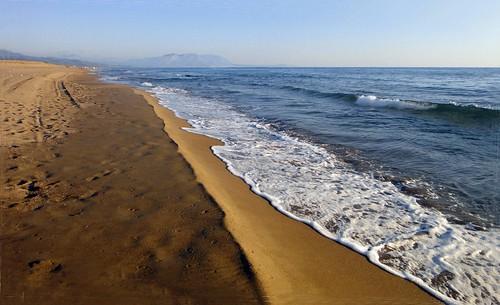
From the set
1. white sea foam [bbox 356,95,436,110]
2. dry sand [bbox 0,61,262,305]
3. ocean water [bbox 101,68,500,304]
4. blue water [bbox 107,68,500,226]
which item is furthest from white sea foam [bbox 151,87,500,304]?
white sea foam [bbox 356,95,436,110]

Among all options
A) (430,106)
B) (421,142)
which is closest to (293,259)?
(421,142)

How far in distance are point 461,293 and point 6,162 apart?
7174 mm

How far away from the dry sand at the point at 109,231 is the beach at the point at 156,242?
0.01m

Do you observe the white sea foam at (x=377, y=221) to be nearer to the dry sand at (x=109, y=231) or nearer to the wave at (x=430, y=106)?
the dry sand at (x=109, y=231)

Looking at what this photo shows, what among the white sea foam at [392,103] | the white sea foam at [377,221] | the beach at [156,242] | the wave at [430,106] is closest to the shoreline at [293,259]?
the beach at [156,242]

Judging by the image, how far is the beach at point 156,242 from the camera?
3236 mm

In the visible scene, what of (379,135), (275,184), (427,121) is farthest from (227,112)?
(275,184)

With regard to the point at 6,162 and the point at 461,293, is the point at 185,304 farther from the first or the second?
the point at 6,162

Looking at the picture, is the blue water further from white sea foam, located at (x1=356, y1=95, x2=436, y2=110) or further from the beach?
the beach

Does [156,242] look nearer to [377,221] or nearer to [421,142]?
[377,221]

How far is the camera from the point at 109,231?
4.26m

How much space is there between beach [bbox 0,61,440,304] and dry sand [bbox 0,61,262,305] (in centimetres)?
1

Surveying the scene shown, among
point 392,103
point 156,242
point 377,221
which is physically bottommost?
point 377,221

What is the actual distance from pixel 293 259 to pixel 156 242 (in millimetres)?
1538
